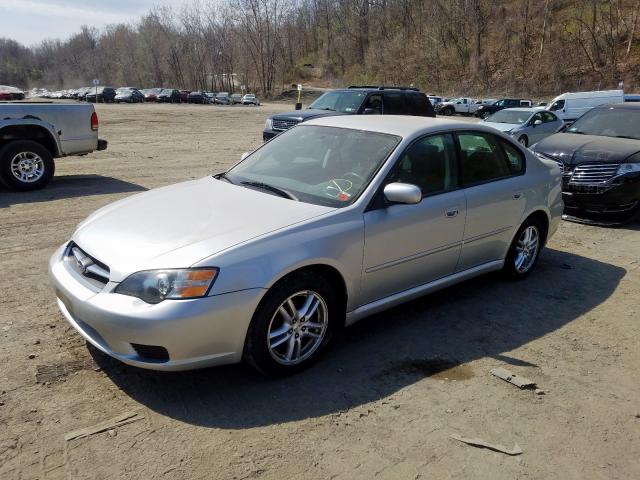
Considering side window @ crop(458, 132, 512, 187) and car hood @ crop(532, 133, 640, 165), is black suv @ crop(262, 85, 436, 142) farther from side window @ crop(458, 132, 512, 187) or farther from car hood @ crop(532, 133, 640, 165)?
side window @ crop(458, 132, 512, 187)

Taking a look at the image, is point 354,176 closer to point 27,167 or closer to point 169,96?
point 27,167

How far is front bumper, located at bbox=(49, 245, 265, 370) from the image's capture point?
2.96 m

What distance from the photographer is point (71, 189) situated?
9.27 m

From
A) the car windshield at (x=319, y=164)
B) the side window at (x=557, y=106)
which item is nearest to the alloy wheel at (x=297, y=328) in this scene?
the car windshield at (x=319, y=164)

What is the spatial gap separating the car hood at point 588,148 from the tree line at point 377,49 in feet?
139

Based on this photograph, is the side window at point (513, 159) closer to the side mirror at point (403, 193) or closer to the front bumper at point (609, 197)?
the side mirror at point (403, 193)

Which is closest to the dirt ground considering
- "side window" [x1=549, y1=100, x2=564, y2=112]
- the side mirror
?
the side mirror

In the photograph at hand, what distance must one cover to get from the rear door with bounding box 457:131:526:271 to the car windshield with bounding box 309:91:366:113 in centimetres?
821

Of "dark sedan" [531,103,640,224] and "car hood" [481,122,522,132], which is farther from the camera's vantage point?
"car hood" [481,122,522,132]

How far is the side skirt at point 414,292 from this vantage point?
153 inches

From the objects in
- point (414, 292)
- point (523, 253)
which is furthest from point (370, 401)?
point (523, 253)

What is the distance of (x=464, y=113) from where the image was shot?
4338 centimetres

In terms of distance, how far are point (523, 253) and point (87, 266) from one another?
4.01 m

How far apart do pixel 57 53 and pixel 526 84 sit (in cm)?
11870
